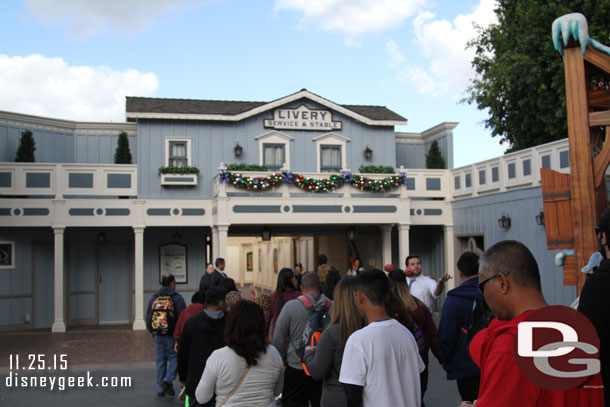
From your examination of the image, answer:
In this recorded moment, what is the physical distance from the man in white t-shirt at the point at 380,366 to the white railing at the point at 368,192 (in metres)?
14.4

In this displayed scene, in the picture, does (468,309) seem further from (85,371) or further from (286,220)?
(286,220)

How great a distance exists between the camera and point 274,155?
20734 millimetres

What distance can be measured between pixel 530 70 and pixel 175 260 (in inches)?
539

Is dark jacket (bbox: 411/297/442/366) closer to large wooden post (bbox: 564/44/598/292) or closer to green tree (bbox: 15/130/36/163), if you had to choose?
large wooden post (bbox: 564/44/598/292)

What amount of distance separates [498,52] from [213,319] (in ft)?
67.4

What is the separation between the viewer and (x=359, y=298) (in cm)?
381

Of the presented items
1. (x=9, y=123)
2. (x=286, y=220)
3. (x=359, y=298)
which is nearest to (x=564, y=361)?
(x=359, y=298)

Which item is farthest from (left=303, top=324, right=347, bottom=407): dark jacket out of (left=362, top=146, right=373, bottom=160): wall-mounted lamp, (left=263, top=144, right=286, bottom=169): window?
(left=362, top=146, right=373, bottom=160): wall-mounted lamp

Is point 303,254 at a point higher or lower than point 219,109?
lower

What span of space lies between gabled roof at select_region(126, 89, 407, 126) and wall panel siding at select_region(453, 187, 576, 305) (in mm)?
4632

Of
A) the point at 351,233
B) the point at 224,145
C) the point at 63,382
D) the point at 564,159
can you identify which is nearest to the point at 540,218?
the point at 564,159

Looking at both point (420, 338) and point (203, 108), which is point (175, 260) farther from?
point (420, 338)

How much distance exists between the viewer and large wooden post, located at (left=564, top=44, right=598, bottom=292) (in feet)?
33.6

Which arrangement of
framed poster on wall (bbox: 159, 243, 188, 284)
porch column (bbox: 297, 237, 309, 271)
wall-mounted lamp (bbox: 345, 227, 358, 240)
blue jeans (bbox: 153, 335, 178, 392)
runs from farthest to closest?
porch column (bbox: 297, 237, 309, 271), wall-mounted lamp (bbox: 345, 227, 358, 240), framed poster on wall (bbox: 159, 243, 188, 284), blue jeans (bbox: 153, 335, 178, 392)
